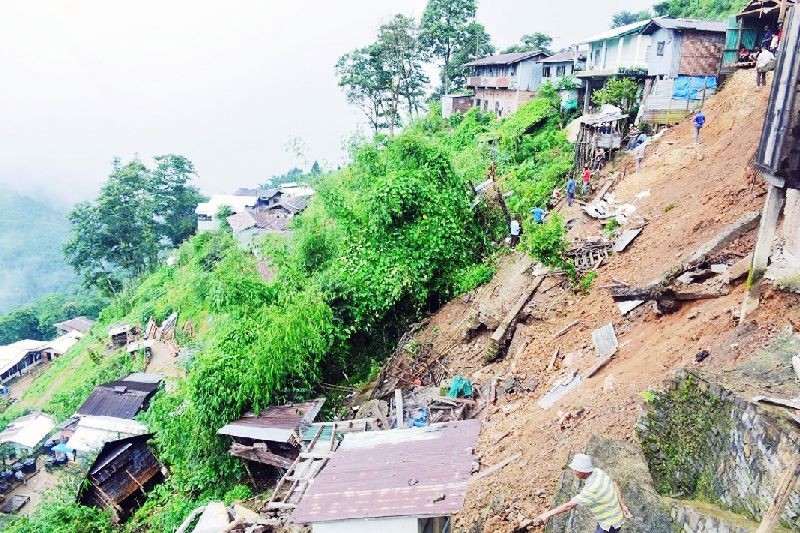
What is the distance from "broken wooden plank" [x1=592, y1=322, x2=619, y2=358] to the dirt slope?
0.23m

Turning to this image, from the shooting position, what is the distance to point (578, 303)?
1356 centimetres

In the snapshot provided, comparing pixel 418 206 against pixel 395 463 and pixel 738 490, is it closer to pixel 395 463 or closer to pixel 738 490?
pixel 395 463

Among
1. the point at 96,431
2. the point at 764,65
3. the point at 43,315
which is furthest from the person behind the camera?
the point at 43,315

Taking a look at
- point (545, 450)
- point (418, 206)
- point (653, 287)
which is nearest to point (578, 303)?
point (653, 287)

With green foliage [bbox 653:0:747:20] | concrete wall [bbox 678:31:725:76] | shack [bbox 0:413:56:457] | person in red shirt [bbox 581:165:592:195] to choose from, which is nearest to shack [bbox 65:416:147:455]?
shack [bbox 0:413:56:457]

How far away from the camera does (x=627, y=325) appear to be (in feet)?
37.7

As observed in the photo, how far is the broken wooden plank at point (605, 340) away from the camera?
10.8 meters

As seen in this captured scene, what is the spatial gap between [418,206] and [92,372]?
26946 millimetres

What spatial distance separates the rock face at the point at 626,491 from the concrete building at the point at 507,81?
3237cm

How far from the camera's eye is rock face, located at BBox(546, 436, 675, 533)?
5633mm

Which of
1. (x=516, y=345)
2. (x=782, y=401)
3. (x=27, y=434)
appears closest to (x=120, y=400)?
(x=27, y=434)

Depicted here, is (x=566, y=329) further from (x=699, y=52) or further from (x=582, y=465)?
(x=699, y=52)

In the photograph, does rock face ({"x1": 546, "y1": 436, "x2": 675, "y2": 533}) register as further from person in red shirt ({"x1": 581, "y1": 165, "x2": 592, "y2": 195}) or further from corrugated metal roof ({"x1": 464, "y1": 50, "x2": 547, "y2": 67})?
corrugated metal roof ({"x1": 464, "y1": 50, "x2": 547, "y2": 67})

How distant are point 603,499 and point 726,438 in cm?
230
